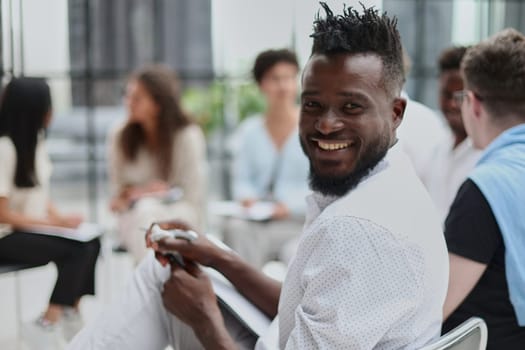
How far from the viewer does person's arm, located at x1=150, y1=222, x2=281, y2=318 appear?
1903 mm

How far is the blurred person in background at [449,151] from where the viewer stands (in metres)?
2.77

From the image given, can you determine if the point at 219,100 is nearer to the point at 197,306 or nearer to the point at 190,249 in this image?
the point at 190,249

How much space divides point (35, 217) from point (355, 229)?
240 cm

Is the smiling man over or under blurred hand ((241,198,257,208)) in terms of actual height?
over

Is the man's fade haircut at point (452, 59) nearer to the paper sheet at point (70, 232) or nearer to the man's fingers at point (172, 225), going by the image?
the man's fingers at point (172, 225)

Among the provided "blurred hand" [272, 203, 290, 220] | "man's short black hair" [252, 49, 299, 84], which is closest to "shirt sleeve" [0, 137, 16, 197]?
"blurred hand" [272, 203, 290, 220]

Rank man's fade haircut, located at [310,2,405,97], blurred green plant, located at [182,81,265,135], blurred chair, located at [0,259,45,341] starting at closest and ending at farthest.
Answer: man's fade haircut, located at [310,2,405,97] < blurred chair, located at [0,259,45,341] < blurred green plant, located at [182,81,265,135]

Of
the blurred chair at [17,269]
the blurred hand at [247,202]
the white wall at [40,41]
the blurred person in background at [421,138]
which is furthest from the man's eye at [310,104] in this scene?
the white wall at [40,41]

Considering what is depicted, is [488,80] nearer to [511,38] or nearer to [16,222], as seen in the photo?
[511,38]

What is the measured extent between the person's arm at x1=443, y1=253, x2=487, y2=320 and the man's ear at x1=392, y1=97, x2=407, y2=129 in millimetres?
377

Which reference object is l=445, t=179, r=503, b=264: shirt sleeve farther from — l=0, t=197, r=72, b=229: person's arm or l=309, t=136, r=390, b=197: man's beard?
l=0, t=197, r=72, b=229: person's arm

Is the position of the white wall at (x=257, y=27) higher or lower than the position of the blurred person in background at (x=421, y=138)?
higher

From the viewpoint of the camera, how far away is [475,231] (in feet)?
5.62

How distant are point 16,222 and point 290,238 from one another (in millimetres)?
1296
